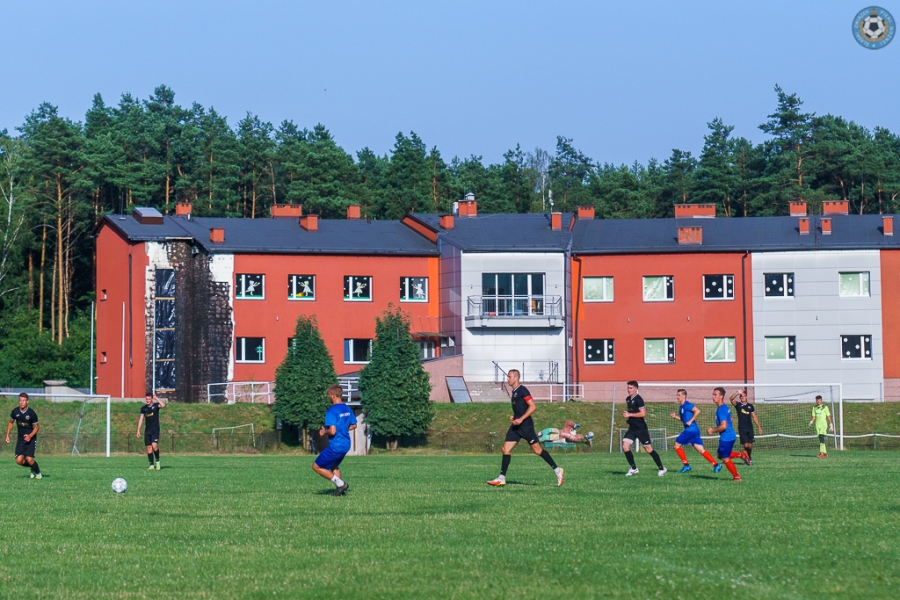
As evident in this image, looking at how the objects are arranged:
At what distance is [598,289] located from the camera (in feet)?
197

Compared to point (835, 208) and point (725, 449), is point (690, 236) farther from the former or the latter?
point (725, 449)

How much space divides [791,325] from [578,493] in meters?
43.6

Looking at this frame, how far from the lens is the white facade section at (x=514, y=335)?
190 feet

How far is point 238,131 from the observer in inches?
4107

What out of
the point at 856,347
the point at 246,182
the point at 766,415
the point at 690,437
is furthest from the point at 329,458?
the point at 246,182

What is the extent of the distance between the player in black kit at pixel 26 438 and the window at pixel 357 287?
34705 mm

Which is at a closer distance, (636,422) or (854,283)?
(636,422)

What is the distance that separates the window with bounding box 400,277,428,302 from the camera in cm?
6031

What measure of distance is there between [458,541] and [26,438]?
15290 millimetres

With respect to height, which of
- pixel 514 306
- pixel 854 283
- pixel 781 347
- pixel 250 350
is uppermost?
pixel 854 283

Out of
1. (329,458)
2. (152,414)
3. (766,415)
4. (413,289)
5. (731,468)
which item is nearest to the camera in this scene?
(329,458)

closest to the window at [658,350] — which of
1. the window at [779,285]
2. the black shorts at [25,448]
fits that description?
the window at [779,285]

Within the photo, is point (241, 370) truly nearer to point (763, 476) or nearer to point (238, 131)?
point (763, 476)

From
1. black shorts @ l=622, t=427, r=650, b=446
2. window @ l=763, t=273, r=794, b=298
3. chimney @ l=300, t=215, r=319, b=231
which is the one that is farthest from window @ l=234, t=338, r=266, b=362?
black shorts @ l=622, t=427, r=650, b=446
